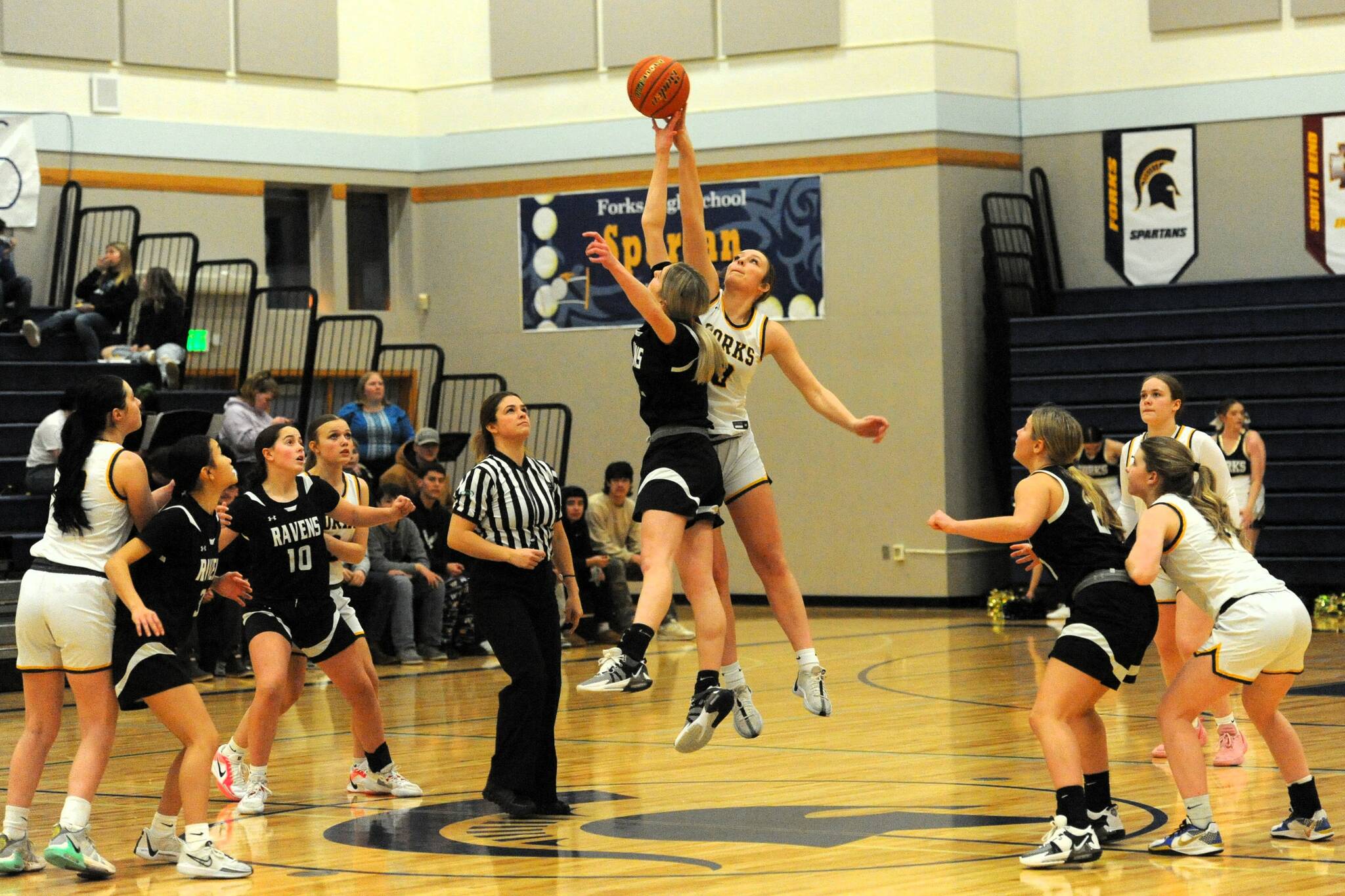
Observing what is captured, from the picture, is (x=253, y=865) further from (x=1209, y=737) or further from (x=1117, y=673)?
→ (x=1209, y=737)

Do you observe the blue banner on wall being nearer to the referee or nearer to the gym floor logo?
the referee

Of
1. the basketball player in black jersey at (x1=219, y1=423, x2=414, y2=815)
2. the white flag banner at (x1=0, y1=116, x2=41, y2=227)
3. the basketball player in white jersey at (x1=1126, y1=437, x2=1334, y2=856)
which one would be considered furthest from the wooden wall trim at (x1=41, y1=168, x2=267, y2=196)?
the basketball player in white jersey at (x1=1126, y1=437, x2=1334, y2=856)

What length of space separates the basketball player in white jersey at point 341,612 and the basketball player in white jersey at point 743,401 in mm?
1482

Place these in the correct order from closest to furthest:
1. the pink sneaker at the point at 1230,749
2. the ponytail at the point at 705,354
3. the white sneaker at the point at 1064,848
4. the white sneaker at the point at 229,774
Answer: the white sneaker at the point at 1064,848, the ponytail at the point at 705,354, the white sneaker at the point at 229,774, the pink sneaker at the point at 1230,749

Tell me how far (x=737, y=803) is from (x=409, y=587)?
236 inches

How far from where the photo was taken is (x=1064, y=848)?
19.7ft

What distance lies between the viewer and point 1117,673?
626cm

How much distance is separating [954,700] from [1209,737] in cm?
171

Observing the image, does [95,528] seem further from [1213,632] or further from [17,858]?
[1213,632]

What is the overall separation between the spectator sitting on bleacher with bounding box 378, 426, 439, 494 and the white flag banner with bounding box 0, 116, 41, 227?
416 centimetres

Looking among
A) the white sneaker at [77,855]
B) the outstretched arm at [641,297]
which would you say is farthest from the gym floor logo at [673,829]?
the outstretched arm at [641,297]

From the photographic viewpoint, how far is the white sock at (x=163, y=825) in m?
6.64

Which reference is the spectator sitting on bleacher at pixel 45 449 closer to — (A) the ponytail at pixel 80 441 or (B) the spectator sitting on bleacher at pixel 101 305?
(B) the spectator sitting on bleacher at pixel 101 305

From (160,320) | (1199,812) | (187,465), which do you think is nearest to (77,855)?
(187,465)
